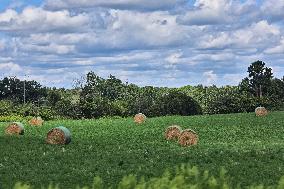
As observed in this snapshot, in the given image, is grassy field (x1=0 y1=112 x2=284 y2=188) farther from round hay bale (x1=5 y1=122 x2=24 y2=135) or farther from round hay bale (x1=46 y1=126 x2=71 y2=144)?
round hay bale (x1=5 y1=122 x2=24 y2=135)

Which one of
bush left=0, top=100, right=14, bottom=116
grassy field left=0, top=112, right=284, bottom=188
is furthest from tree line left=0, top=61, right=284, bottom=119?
grassy field left=0, top=112, right=284, bottom=188

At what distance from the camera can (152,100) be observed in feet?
263

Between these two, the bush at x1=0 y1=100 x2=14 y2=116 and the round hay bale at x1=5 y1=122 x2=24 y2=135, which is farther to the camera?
the bush at x1=0 y1=100 x2=14 y2=116

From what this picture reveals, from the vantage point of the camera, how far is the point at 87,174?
19.6 metres

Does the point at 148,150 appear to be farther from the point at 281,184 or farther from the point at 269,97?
the point at 269,97

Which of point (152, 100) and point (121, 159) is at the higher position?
point (152, 100)

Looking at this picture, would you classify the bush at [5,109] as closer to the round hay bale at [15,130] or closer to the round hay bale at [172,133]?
the round hay bale at [15,130]

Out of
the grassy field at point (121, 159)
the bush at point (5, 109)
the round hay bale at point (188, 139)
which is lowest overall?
the grassy field at point (121, 159)

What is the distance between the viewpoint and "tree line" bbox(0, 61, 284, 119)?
7488 cm

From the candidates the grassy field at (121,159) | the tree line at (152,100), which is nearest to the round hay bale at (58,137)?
the grassy field at (121,159)

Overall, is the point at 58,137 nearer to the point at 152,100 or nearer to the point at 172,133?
the point at 172,133

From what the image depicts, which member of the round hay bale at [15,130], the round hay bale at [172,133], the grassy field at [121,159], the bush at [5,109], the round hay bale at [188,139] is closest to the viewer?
the grassy field at [121,159]

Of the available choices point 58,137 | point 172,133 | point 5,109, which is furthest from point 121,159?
point 5,109

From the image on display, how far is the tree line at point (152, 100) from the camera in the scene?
7488 centimetres
